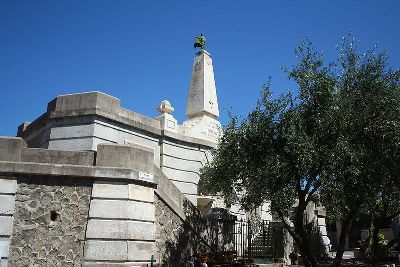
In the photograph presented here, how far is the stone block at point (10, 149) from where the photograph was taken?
9.55m

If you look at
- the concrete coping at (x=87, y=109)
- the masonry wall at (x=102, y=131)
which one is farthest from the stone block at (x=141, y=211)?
the concrete coping at (x=87, y=109)

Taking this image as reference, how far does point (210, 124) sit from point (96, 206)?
42.8ft

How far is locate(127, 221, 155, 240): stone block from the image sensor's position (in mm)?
9492

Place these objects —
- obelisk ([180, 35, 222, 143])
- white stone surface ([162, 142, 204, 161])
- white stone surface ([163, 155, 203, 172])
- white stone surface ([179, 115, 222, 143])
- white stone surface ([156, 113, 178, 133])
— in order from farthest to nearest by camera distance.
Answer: obelisk ([180, 35, 222, 143])
white stone surface ([179, 115, 222, 143])
white stone surface ([156, 113, 178, 133])
white stone surface ([162, 142, 204, 161])
white stone surface ([163, 155, 203, 172])

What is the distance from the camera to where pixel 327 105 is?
11.5m

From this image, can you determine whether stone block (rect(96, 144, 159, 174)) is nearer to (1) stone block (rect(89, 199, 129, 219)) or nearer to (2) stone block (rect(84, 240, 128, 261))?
(1) stone block (rect(89, 199, 129, 219))

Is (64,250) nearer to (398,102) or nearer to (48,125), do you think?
(48,125)

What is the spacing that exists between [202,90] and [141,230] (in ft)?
45.3

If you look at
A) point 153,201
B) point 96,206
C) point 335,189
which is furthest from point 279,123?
point 96,206

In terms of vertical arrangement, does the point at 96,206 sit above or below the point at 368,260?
above

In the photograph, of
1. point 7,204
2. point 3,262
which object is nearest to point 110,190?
point 7,204

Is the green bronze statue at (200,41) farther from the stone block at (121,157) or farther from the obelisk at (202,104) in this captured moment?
the stone block at (121,157)

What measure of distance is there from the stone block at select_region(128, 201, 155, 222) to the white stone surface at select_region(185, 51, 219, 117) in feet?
40.1

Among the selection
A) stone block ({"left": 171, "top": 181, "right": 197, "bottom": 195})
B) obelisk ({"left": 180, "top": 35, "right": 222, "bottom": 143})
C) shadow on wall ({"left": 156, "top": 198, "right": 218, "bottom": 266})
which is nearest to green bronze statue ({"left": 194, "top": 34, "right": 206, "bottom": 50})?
obelisk ({"left": 180, "top": 35, "right": 222, "bottom": 143})
